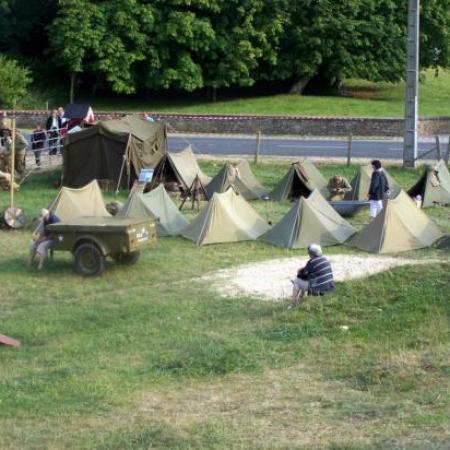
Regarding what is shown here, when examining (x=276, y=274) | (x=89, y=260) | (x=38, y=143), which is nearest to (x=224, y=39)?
(x=38, y=143)

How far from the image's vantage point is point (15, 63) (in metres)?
49.7

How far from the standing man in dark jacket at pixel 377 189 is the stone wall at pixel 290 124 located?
1736cm

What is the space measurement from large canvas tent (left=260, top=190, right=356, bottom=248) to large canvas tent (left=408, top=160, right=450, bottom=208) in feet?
15.9

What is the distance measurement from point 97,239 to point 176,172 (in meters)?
9.38

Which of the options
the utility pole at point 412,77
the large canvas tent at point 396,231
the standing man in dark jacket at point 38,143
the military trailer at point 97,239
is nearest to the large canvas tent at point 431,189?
the utility pole at point 412,77

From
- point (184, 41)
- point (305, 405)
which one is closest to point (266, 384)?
point (305, 405)

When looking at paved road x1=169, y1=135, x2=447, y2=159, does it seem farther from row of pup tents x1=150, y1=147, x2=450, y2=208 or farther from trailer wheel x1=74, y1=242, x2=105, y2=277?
trailer wheel x1=74, y1=242, x2=105, y2=277

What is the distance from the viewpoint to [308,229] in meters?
21.2

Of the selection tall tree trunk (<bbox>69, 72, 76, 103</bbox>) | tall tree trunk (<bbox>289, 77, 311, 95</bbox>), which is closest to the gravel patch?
tall tree trunk (<bbox>69, 72, 76, 103</bbox>)

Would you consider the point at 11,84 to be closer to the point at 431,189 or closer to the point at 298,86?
the point at 298,86

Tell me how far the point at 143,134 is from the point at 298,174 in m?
4.72

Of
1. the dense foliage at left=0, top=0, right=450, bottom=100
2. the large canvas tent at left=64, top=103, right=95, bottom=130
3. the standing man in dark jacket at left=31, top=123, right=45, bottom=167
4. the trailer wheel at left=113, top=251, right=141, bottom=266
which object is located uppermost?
the dense foliage at left=0, top=0, right=450, bottom=100

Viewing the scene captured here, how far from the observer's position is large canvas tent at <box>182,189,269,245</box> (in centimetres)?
2173

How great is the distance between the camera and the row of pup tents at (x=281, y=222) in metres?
20.6
